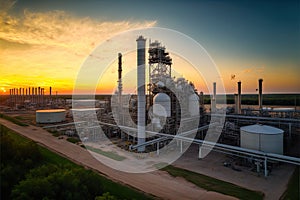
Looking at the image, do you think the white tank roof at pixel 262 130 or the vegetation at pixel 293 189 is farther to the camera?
the white tank roof at pixel 262 130

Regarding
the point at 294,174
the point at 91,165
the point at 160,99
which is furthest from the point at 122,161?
the point at 294,174

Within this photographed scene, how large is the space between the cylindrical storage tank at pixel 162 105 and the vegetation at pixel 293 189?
15.6 metres

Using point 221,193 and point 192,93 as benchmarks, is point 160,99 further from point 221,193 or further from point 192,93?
point 221,193

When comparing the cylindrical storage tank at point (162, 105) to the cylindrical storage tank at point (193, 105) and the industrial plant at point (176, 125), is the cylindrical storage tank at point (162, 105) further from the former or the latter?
the cylindrical storage tank at point (193, 105)

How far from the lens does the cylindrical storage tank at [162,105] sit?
29.1 meters

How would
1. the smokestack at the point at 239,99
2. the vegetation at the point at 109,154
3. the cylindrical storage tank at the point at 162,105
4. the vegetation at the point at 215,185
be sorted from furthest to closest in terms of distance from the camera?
the smokestack at the point at 239,99 < the cylindrical storage tank at the point at 162,105 < the vegetation at the point at 109,154 < the vegetation at the point at 215,185

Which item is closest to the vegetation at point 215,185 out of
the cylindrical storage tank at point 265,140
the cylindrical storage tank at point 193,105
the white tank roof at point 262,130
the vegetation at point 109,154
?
the vegetation at point 109,154

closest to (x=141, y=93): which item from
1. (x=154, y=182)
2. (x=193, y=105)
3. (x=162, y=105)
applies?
(x=162, y=105)

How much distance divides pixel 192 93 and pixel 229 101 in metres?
76.2

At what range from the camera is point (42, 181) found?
10938mm

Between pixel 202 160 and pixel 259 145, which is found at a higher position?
pixel 259 145

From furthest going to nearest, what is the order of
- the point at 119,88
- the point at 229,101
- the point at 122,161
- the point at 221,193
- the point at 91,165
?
the point at 229,101, the point at 119,88, the point at 122,161, the point at 91,165, the point at 221,193

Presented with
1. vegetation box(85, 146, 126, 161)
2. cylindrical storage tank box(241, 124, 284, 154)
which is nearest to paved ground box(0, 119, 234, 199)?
vegetation box(85, 146, 126, 161)

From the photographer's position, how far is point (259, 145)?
22062 millimetres
